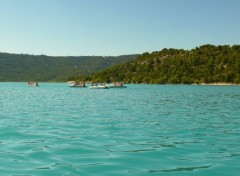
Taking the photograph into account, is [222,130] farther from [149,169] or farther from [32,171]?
[32,171]

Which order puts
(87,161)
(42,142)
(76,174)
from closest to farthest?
(76,174) < (87,161) < (42,142)

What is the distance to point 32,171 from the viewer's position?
11.4 meters

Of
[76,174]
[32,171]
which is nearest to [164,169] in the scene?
[76,174]

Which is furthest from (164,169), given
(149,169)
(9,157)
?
(9,157)

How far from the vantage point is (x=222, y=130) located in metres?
21.6

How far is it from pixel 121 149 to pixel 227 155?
4266 millimetres

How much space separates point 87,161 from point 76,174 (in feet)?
5.70

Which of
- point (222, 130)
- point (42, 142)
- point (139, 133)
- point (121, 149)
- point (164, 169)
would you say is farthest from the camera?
point (222, 130)

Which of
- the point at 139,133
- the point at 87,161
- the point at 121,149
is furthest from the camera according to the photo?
the point at 139,133

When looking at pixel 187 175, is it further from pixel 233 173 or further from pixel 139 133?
pixel 139 133

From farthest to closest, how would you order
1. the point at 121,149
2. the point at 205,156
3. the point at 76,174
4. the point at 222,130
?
1. the point at 222,130
2. the point at 121,149
3. the point at 205,156
4. the point at 76,174

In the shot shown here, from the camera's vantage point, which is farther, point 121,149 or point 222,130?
point 222,130

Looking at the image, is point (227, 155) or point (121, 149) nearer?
point (227, 155)

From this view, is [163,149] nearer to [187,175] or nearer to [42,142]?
[187,175]
